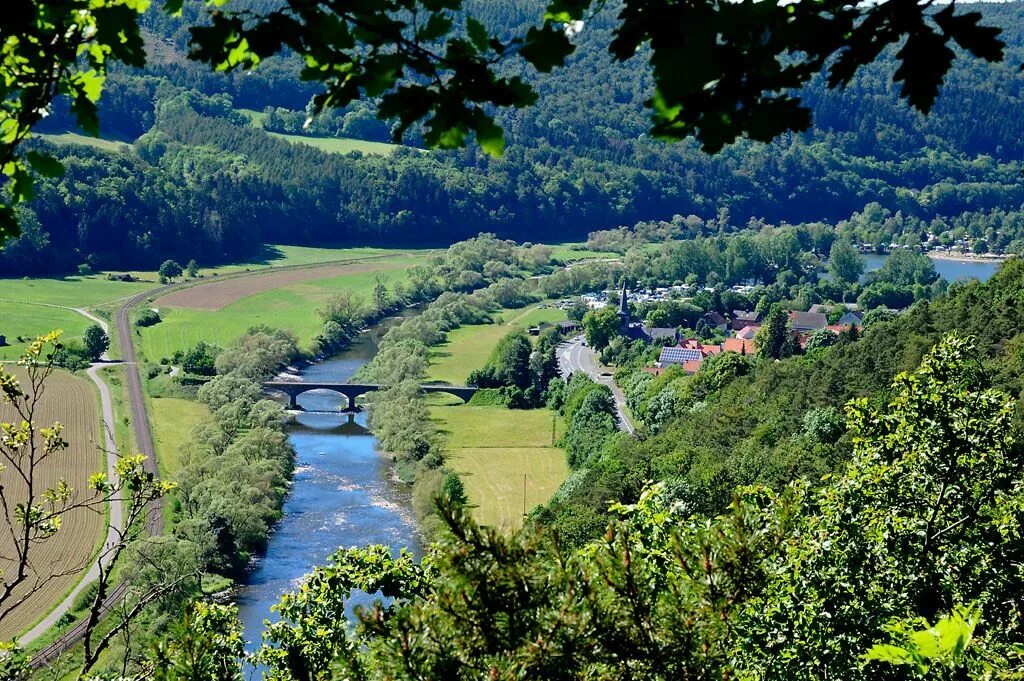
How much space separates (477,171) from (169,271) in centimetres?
Answer: 5150

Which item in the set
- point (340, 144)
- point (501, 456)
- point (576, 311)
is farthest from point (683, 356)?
point (340, 144)

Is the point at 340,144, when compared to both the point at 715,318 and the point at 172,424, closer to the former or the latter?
the point at 715,318

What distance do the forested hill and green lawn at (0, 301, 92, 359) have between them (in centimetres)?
1563

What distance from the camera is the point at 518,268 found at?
313 ft

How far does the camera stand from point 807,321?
75438 millimetres

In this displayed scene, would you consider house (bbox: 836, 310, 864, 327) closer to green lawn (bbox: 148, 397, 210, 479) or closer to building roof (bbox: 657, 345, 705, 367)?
building roof (bbox: 657, 345, 705, 367)

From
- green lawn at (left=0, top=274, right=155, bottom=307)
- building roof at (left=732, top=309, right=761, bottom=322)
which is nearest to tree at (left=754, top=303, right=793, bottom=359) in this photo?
building roof at (left=732, top=309, right=761, bottom=322)

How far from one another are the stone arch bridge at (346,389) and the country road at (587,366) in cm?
652

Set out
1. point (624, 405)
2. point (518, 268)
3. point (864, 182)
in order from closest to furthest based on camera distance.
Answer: point (624, 405) → point (518, 268) → point (864, 182)

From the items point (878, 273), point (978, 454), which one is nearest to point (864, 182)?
point (878, 273)

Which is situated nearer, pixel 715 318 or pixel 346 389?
pixel 346 389

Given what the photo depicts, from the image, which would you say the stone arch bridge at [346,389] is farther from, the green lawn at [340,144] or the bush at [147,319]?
the green lawn at [340,144]

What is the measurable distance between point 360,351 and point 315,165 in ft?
203

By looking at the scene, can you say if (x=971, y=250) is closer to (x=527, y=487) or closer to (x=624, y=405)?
(x=624, y=405)
